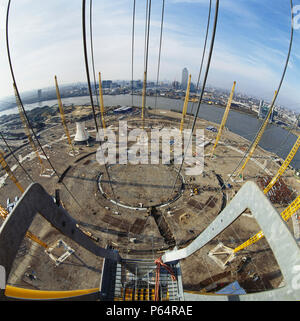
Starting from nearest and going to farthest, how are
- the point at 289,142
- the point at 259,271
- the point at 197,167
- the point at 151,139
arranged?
the point at 259,271 < the point at 197,167 < the point at 151,139 < the point at 289,142

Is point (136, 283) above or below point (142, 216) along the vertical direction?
below

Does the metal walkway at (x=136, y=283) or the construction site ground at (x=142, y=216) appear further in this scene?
the construction site ground at (x=142, y=216)

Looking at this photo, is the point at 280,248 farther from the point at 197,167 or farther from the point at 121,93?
the point at 121,93

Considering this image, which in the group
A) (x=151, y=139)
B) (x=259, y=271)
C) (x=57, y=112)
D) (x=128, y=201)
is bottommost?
(x=259, y=271)

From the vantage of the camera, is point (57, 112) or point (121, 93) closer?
point (57, 112)

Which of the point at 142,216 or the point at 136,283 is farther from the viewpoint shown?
the point at 142,216

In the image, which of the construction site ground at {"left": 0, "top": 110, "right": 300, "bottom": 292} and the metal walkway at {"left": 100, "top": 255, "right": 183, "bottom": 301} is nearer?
the metal walkway at {"left": 100, "top": 255, "right": 183, "bottom": 301}

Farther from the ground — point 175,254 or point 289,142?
point 289,142
